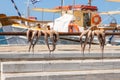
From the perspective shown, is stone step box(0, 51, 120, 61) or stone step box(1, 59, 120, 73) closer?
stone step box(1, 59, 120, 73)

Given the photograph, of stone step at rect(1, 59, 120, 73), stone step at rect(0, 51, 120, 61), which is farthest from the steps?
stone step at rect(0, 51, 120, 61)

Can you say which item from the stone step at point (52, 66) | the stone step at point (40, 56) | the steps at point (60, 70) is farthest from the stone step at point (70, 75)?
the stone step at point (40, 56)

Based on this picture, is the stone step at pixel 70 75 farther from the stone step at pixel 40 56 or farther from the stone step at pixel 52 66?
the stone step at pixel 40 56

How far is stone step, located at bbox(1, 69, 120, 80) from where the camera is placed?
7922mm

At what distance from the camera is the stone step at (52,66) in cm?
830

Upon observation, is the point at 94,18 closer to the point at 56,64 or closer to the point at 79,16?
the point at 79,16

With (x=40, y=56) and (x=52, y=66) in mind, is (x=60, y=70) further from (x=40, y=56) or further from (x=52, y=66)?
(x=40, y=56)

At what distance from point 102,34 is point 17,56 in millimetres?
2622

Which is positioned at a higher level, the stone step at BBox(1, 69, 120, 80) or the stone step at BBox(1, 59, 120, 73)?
the stone step at BBox(1, 59, 120, 73)

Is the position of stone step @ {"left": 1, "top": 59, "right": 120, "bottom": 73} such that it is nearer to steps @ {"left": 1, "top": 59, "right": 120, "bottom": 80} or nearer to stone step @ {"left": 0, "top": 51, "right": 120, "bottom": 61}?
steps @ {"left": 1, "top": 59, "right": 120, "bottom": 80}

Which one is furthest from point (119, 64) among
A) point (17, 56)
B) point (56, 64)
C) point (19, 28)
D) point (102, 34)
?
point (19, 28)

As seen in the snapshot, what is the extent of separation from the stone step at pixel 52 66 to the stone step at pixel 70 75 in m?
0.24

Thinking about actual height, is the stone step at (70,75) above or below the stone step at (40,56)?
below

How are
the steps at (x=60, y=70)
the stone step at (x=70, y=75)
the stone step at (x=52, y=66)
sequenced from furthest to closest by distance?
the stone step at (x=52, y=66) → the steps at (x=60, y=70) → the stone step at (x=70, y=75)
